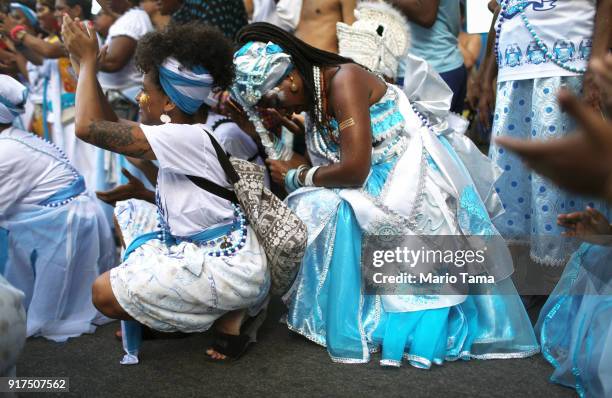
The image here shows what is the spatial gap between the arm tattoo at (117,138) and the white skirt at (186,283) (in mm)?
434

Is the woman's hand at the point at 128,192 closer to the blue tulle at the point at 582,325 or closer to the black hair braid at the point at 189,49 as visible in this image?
the black hair braid at the point at 189,49

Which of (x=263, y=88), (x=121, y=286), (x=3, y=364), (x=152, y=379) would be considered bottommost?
(x=152, y=379)

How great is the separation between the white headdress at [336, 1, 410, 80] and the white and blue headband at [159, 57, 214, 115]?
1.26m

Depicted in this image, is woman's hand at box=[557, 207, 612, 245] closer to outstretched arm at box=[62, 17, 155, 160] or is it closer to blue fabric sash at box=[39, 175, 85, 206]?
outstretched arm at box=[62, 17, 155, 160]

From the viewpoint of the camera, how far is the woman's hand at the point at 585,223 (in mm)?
1722

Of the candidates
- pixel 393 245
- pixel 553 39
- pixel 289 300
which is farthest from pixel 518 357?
pixel 553 39

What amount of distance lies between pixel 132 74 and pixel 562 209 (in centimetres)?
299

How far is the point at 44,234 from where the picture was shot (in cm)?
295

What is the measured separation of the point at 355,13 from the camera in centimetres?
365

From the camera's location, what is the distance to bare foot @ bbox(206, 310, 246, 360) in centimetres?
252

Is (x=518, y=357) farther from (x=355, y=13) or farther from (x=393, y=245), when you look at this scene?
(x=355, y=13)

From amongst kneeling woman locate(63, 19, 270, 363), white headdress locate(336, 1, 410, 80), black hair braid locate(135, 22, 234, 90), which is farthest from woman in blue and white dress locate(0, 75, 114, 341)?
white headdress locate(336, 1, 410, 80)

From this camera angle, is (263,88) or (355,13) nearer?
(263,88)

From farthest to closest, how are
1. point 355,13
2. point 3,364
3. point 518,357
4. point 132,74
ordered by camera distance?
point 132,74 → point 355,13 → point 518,357 → point 3,364
